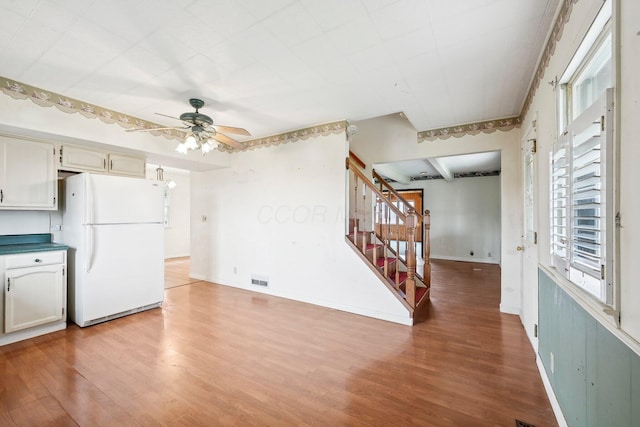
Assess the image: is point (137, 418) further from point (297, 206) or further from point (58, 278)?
point (297, 206)

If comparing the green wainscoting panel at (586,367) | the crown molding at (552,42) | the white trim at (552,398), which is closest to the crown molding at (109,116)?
the crown molding at (552,42)

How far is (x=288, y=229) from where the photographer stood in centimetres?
406

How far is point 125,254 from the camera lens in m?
3.32

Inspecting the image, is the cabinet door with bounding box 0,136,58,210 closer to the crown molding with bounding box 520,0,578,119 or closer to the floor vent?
the floor vent

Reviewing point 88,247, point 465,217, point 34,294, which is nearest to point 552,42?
point 88,247

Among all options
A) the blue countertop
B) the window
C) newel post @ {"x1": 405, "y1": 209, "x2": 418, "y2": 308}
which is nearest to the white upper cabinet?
the blue countertop

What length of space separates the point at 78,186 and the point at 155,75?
1688 mm

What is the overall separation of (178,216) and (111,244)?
506cm

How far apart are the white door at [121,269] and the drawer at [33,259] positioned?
0.28m

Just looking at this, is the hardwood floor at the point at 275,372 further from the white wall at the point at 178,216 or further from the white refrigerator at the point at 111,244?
the white wall at the point at 178,216

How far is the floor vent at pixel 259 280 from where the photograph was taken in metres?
4.30

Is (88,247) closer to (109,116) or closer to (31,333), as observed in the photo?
(31,333)

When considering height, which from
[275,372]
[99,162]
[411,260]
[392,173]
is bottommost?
[275,372]

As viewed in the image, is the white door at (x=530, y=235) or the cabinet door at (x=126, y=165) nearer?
the white door at (x=530, y=235)
